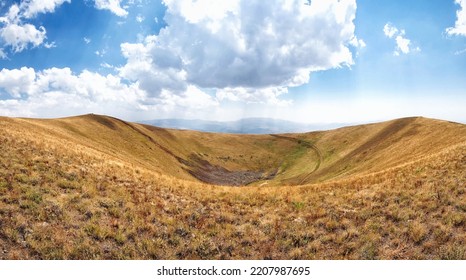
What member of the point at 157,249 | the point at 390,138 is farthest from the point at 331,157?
the point at 157,249

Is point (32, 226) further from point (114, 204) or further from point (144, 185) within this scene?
point (144, 185)

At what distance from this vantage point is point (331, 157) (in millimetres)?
84625

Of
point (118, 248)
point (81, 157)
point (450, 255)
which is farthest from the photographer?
point (81, 157)

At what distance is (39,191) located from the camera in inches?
644

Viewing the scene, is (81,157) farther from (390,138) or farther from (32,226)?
(390,138)

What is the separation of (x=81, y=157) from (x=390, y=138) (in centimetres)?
6549

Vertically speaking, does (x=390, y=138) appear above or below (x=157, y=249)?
above

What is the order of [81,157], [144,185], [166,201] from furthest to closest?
1. [81,157]
2. [144,185]
3. [166,201]

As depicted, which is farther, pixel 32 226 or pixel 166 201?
pixel 166 201

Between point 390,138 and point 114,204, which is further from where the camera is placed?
point 390,138

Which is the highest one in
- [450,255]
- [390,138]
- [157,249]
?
[390,138]

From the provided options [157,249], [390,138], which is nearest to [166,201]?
[157,249]

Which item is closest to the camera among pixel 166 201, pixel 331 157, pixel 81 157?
pixel 166 201

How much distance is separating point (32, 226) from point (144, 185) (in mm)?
8512
